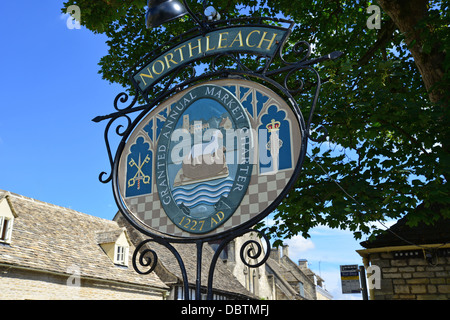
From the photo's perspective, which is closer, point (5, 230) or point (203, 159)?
point (203, 159)

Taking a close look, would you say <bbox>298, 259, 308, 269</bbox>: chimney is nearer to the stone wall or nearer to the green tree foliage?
the stone wall

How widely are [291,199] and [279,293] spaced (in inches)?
1354

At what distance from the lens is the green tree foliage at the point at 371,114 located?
291 inches

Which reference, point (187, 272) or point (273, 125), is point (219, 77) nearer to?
point (273, 125)

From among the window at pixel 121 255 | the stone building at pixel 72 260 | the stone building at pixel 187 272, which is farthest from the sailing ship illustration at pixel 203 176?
the stone building at pixel 187 272

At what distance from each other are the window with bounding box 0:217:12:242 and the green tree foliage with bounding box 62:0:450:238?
355 inches

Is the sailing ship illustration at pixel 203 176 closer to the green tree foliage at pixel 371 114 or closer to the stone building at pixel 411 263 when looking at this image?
the green tree foliage at pixel 371 114

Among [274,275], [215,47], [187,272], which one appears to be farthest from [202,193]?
[274,275]

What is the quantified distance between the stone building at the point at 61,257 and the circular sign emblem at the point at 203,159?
1247cm

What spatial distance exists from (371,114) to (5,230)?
13723 mm

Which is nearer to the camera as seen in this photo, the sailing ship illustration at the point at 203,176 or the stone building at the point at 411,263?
the sailing ship illustration at the point at 203,176

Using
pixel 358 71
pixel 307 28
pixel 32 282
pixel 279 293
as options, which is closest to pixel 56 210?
pixel 32 282

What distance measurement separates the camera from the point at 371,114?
7.93 metres
